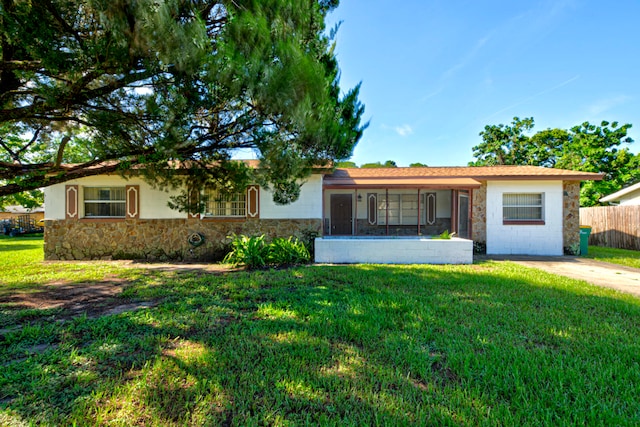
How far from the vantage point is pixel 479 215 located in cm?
1101

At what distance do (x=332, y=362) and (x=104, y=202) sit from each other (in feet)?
36.5

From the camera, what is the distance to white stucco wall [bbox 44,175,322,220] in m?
10.0

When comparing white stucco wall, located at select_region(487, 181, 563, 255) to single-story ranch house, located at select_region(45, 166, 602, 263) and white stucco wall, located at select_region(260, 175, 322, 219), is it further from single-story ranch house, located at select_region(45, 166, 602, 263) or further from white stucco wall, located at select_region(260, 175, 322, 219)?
white stucco wall, located at select_region(260, 175, 322, 219)

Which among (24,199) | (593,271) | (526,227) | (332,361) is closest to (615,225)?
(526,227)

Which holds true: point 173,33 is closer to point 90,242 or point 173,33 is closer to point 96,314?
point 96,314

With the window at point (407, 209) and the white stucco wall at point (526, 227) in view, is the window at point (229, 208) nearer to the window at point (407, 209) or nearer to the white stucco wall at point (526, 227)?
the window at point (407, 209)

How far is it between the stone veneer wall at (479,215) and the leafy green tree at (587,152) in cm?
1456

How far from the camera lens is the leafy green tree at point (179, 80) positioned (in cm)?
365

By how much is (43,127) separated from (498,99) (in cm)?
2146

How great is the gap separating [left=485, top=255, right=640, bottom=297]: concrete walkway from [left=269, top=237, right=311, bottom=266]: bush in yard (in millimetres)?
6589

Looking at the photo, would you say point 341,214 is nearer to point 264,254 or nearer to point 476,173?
point 476,173

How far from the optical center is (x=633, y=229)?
12.4 m

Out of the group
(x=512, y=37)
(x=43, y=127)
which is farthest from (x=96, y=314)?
(x=512, y=37)

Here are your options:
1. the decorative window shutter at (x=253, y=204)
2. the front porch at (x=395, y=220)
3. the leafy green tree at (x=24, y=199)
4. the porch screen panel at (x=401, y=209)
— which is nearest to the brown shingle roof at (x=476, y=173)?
the front porch at (x=395, y=220)
